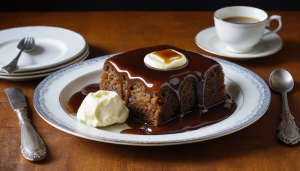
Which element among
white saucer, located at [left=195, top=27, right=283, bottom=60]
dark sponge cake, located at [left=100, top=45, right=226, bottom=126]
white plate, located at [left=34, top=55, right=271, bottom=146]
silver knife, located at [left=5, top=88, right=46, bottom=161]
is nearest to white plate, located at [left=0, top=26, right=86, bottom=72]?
white plate, located at [left=34, top=55, right=271, bottom=146]

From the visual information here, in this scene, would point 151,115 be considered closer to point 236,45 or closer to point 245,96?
point 245,96

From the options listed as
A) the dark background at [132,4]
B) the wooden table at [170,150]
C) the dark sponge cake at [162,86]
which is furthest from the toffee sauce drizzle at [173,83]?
the dark background at [132,4]

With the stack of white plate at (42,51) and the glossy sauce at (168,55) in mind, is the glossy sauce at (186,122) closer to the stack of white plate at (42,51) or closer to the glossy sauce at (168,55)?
the glossy sauce at (168,55)

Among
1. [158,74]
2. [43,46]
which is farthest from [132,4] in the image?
[158,74]

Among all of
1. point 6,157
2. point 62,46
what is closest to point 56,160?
point 6,157

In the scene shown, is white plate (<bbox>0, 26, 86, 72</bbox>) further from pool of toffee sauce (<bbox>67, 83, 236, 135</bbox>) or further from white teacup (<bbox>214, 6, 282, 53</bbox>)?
white teacup (<bbox>214, 6, 282, 53</bbox>)
